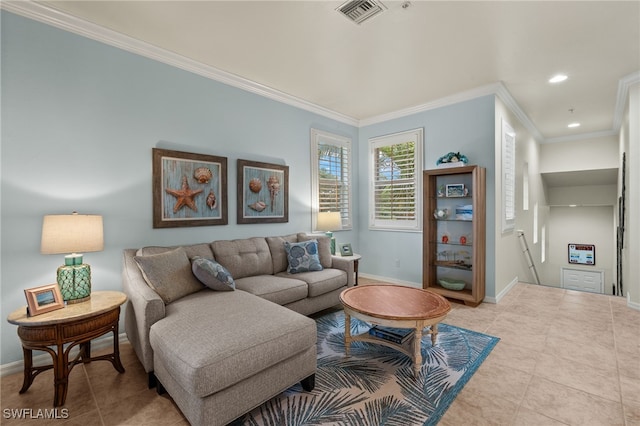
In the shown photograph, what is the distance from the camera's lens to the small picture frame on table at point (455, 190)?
3912mm

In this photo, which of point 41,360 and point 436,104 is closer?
point 41,360

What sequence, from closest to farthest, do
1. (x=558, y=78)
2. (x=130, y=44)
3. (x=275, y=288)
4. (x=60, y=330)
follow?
(x=60, y=330), (x=130, y=44), (x=275, y=288), (x=558, y=78)

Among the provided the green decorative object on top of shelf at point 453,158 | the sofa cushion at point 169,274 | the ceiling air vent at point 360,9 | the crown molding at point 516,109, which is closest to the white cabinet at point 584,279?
the crown molding at point 516,109

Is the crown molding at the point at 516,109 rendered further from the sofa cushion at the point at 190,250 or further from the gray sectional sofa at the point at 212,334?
the sofa cushion at the point at 190,250

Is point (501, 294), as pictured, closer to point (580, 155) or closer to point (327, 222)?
point (327, 222)

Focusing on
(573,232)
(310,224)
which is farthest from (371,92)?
(573,232)

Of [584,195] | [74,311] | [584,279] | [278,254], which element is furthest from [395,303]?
[584,279]

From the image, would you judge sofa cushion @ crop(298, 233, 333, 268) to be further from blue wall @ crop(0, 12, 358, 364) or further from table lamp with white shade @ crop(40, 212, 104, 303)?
table lamp with white shade @ crop(40, 212, 104, 303)

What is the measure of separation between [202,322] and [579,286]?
360 inches

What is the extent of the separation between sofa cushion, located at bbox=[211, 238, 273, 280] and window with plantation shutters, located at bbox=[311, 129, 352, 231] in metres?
1.22

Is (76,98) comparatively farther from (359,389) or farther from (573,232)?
(573,232)

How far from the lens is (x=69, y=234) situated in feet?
6.78

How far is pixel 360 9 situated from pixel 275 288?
2472 mm

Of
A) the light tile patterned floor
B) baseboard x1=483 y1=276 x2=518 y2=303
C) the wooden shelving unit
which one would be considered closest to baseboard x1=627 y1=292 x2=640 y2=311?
the light tile patterned floor
